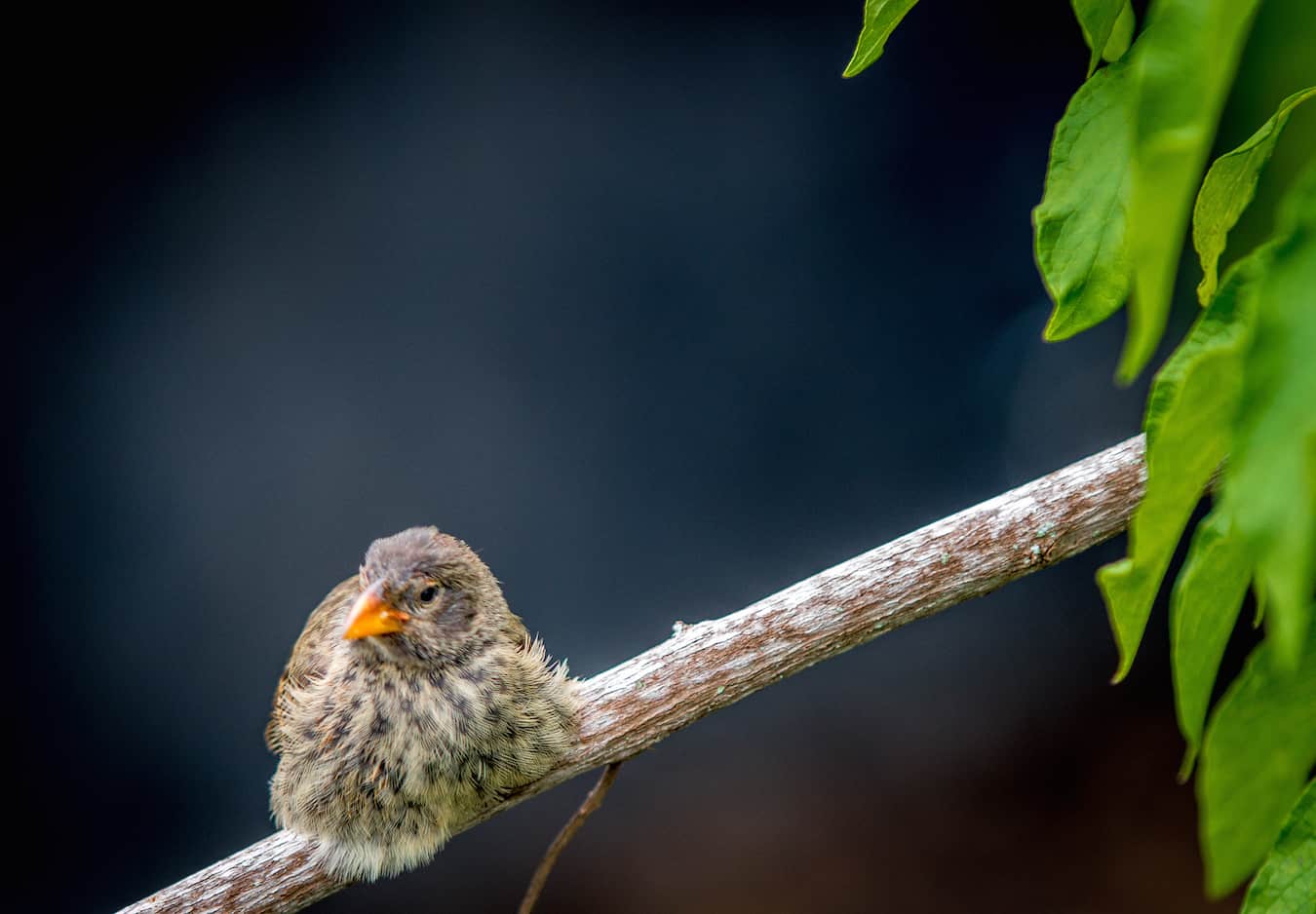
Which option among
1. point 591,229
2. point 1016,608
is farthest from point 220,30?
point 1016,608

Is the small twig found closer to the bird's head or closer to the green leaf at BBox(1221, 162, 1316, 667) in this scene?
the bird's head

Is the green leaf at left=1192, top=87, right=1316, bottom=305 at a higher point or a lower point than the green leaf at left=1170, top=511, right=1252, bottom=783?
higher

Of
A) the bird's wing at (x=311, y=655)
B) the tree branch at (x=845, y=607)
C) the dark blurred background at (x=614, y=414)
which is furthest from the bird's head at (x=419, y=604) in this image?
the dark blurred background at (x=614, y=414)

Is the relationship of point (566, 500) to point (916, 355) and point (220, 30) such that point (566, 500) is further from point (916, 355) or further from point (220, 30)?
point (220, 30)

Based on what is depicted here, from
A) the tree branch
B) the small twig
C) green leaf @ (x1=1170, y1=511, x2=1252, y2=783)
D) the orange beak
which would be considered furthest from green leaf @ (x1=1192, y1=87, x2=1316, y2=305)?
the orange beak

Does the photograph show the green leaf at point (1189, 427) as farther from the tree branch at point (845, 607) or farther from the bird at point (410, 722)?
the bird at point (410, 722)

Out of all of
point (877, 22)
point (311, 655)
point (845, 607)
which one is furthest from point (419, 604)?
point (877, 22)

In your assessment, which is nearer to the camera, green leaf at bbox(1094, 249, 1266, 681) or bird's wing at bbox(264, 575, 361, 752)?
green leaf at bbox(1094, 249, 1266, 681)
